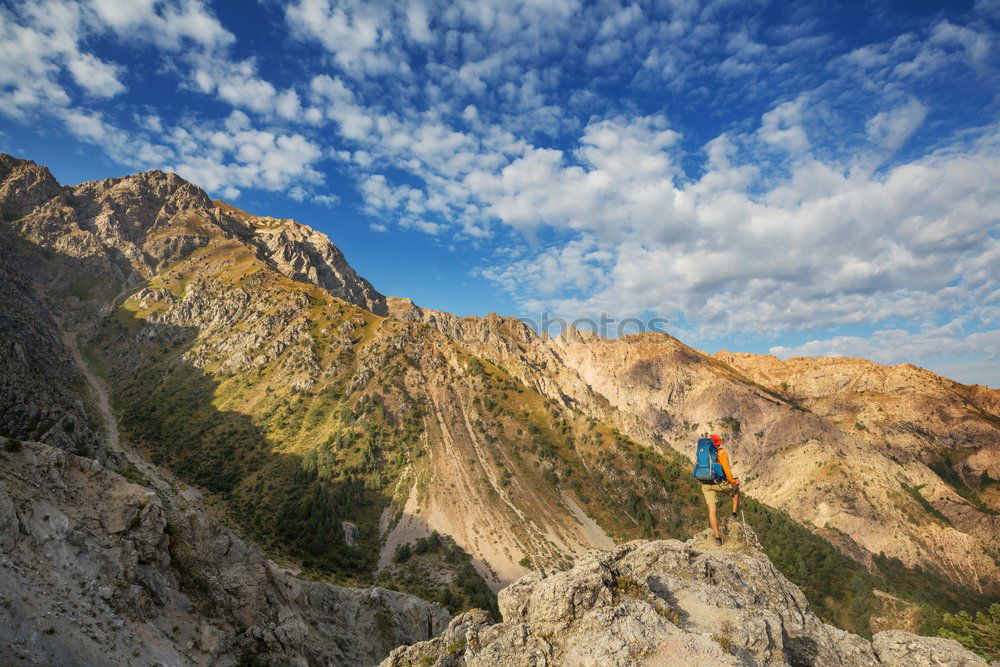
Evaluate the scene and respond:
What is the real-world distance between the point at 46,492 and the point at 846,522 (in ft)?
648

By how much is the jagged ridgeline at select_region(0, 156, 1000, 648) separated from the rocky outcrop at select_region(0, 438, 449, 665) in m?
42.5

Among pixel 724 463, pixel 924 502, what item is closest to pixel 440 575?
pixel 724 463

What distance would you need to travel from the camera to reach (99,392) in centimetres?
12156

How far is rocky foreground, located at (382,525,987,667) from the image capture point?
10477 mm

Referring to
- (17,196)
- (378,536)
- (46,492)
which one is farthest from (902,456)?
(17,196)

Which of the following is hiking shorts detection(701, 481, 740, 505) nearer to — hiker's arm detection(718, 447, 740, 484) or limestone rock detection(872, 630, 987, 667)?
hiker's arm detection(718, 447, 740, 484)

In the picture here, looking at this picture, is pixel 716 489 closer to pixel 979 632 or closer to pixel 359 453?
pixel 979 632

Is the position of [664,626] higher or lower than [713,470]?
lower

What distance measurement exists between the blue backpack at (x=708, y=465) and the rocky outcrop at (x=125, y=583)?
2306 cm

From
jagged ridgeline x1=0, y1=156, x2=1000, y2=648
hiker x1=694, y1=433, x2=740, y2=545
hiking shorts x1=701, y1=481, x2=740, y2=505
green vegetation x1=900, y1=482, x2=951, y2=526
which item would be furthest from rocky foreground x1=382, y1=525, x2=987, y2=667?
green vegetation x1=900, y1=482, x2=951, y2=526

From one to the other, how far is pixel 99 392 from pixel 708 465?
15892cm

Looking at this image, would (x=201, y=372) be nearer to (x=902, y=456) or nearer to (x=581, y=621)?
(x=581, y=621)

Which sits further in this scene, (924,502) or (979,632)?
(924,502)

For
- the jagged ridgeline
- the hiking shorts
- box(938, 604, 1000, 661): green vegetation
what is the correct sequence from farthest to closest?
the jagged ridgeline
box(938, 604, 1000, 661): green vegetation
the hiking shorts
